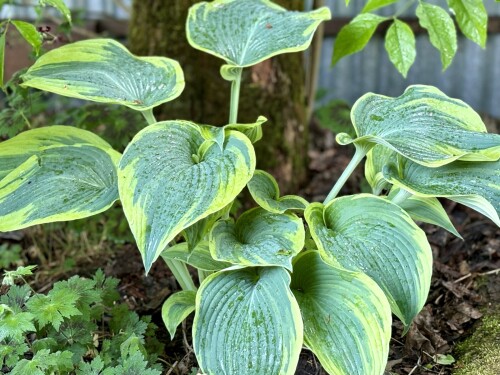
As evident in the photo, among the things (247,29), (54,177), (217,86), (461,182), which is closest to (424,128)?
(461,182)

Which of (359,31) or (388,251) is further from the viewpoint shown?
(359,31)

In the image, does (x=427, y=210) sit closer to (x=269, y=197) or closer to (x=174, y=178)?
(x=269, y=197)

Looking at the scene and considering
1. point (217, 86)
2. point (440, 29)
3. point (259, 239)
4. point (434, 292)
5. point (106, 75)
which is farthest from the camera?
point (217, 86)

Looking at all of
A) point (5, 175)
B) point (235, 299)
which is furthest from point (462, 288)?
point (5, 175)

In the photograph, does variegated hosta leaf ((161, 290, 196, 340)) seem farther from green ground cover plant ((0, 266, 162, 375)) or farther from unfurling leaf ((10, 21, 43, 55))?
unfurling leaf ((10, 21, 43, 55))

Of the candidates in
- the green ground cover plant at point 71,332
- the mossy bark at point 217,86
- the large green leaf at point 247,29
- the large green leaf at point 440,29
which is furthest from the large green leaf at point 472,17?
the green ground cover plant at point 71,332
